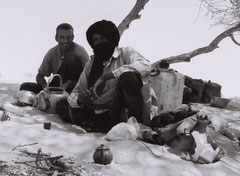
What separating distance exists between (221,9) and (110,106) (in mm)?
6698

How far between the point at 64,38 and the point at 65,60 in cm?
31

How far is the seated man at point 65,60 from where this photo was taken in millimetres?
5141

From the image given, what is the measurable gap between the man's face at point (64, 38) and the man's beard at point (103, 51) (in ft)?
3.82

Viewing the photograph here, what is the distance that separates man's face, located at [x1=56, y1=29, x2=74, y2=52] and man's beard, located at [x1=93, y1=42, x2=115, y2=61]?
1.16 meters

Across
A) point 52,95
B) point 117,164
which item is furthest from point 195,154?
point 52,95

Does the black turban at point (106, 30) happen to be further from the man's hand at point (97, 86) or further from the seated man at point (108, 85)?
the man's hand at point (97, 86)

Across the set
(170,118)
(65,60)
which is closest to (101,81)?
(170,118)

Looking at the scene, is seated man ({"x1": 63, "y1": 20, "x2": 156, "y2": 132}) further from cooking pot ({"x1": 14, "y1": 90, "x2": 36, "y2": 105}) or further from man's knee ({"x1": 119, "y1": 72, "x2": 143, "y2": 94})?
cooking pot ({"x1": 14, "y1": 90, "x2": 36, "y2": 105})

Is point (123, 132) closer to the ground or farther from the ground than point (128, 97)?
closer to the ground

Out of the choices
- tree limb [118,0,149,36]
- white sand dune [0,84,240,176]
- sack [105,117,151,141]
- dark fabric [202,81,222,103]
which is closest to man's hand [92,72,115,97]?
white sand dune [0,84,240,176]

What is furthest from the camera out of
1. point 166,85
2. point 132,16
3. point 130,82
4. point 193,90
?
point 132,16

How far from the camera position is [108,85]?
13.2ft

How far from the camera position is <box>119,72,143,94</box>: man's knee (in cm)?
354

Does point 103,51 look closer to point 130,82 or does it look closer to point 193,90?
point 130,82
